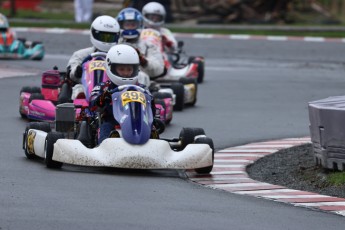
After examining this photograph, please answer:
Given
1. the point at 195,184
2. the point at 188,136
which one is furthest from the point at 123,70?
the point at 195,184

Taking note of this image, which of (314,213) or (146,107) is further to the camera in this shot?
(146,107)

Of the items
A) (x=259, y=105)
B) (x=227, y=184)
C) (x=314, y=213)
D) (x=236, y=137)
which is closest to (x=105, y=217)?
(x=314, y=213)

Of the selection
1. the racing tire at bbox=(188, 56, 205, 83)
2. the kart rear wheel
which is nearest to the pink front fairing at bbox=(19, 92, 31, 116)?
the kart rear wheel

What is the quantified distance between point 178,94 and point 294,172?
5.36 m

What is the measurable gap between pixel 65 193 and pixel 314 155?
119 inches

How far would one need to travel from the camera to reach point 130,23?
17.1m

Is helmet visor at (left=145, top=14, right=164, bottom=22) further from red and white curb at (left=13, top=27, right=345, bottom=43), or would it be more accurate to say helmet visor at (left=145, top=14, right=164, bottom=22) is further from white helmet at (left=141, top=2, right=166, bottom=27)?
red and white curb at (left=13, top=27, right=345, bottom=43)

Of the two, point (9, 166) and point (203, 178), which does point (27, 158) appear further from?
point (203, 178)

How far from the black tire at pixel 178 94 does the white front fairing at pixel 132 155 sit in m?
5.95

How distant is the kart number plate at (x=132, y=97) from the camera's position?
1094cm

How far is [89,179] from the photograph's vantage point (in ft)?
33.1

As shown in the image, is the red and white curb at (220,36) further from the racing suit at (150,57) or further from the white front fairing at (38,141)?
the white front fairing at (38,141)

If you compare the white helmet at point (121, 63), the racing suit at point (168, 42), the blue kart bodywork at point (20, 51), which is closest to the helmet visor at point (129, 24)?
the racing suit at point (168, 42)

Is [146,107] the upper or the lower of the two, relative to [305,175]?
upper
